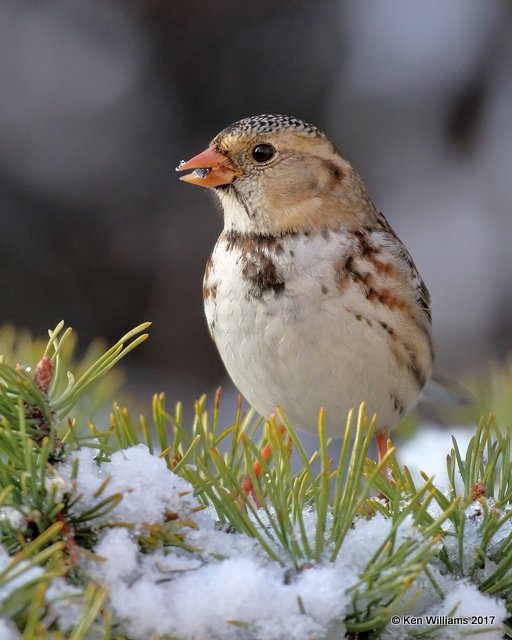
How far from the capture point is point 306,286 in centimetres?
169

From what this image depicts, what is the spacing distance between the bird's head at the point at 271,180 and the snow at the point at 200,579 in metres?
1.01

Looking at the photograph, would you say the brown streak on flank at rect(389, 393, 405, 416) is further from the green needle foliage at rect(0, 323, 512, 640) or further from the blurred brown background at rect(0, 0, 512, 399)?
the blurred brown background at rect(0, 0, 512, 399)

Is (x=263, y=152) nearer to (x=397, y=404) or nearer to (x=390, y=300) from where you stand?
(x=390, y=300)

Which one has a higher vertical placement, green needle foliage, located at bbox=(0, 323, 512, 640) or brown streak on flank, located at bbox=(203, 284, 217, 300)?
brown streak on flank, located at bbox=(203, 284, 217, 300)

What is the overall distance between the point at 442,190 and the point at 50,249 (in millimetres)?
1964

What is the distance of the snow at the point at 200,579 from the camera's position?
0.76 metres

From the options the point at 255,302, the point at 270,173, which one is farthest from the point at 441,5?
the point at 255,302

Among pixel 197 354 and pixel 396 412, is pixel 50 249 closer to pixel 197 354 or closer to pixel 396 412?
pixel 197 354

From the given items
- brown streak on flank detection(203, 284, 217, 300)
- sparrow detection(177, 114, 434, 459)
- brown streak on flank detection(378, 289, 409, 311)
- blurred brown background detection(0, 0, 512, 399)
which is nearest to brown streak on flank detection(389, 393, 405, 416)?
sparrow detection(177, 114, 434, 459)

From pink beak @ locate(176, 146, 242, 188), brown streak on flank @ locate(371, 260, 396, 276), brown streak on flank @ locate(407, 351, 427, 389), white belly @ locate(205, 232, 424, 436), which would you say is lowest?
white belly @ locate(205, 232, 424, 436)

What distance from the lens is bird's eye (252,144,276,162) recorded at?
1.90m

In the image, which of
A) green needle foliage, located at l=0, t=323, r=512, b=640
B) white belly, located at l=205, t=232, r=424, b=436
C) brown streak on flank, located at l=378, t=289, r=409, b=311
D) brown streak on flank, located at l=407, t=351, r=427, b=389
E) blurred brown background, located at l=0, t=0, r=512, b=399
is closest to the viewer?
green needle foliage, located at l=0, t=323, r=512, b=640

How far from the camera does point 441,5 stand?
439 cm

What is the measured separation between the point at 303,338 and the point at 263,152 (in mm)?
458
